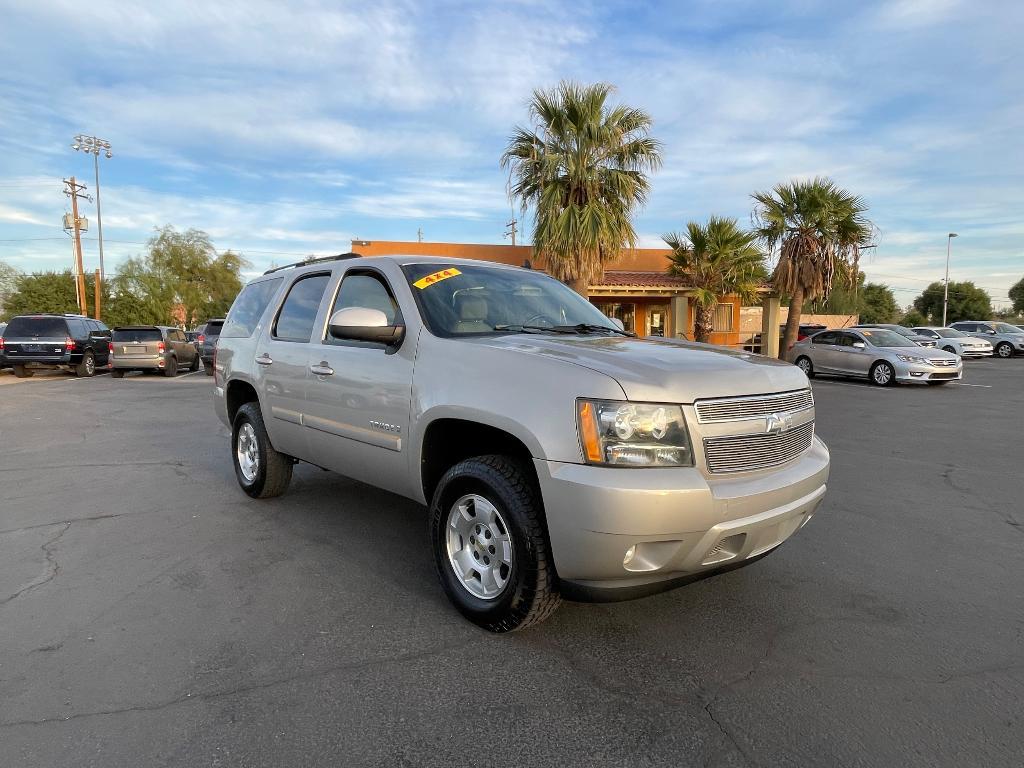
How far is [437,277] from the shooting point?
3871 millimetres

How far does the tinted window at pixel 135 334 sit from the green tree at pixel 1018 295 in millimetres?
82794

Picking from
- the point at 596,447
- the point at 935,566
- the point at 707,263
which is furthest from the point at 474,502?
the point at 707,263

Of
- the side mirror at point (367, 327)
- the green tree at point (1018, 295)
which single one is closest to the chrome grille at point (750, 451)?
the side mirror at point (367, 327)

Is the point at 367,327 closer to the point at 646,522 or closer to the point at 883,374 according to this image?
the point at 646,522

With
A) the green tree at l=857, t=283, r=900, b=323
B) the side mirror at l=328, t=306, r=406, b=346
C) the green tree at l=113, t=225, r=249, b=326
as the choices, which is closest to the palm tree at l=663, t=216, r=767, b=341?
the side mirror at l=328, t=306, r=406, b=346

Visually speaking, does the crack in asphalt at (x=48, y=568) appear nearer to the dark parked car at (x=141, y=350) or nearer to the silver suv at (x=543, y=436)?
the silver suv at (x=543, y=436)

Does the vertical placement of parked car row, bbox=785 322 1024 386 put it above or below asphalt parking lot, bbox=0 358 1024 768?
above

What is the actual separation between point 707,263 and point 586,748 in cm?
1981

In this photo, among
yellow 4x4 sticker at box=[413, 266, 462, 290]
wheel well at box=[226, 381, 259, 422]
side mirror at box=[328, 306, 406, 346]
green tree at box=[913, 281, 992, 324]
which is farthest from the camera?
green tree at box=[913, 281, 992, 324]

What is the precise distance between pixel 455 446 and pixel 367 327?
2.58 feet

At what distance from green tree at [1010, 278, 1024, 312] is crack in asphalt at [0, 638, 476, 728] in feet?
285

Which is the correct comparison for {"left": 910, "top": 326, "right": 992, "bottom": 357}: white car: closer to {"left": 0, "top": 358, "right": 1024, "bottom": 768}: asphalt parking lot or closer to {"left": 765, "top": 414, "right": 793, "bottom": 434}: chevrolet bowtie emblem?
{"left": 0, "top": 358, "right": 1024, "bottom": 768}: asphalt parking lot

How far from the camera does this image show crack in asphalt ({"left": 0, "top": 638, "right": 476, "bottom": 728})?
238 cm

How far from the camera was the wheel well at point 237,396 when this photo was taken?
5.46 m
